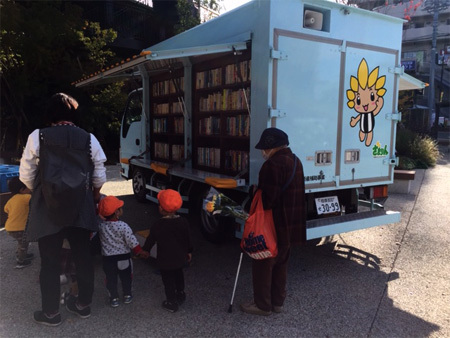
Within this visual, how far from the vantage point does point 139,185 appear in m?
7.58

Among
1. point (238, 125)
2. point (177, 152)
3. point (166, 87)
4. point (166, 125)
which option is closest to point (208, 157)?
point (238, 125)

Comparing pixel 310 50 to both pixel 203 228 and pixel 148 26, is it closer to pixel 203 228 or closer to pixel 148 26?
pixel 203 228

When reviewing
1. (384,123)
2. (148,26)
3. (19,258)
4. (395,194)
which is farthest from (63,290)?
(148,26)

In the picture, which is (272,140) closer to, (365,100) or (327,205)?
(327,205)

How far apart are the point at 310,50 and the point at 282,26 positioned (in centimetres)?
44

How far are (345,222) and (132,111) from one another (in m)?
5.66

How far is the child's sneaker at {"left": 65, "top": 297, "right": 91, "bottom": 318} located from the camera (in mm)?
3074

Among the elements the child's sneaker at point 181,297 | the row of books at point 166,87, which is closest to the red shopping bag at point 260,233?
the child's sneaker at point 181,297

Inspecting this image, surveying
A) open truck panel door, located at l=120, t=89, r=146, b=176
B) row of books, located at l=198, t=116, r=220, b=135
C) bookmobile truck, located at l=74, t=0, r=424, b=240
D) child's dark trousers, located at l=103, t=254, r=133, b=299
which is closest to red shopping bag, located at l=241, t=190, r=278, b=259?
bookmobile truck, located at l=74, t=0, r=424, b=240

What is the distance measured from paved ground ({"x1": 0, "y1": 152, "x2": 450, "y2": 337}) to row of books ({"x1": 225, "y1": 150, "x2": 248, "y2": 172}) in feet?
3.69

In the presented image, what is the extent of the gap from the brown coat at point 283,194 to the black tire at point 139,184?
472cm

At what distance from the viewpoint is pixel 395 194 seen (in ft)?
28.4

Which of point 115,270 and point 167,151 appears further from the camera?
point 167,151

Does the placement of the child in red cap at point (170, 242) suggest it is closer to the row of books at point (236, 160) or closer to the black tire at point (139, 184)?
the row of books at point (236, 160)
